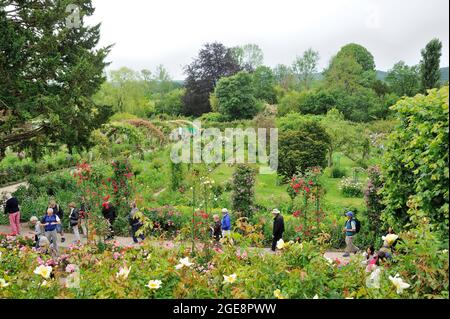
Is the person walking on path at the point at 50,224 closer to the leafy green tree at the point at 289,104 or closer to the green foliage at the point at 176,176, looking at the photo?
the green foliage at the point at 176,176

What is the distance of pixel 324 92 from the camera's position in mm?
39031

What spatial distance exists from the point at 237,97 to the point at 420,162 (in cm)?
3391

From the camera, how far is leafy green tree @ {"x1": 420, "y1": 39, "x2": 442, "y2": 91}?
3306cm

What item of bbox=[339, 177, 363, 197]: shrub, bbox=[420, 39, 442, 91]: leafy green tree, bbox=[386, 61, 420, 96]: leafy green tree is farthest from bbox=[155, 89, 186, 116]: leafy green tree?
bbox=[339, 177, 363, 197]: shrub

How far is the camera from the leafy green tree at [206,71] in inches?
1772

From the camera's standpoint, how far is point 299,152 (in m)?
16.5

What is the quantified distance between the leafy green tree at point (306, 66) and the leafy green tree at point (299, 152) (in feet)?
138

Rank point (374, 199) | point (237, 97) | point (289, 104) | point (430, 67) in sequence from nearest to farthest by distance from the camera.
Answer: point (374, 199) → point (430, 67) → point (237, 97) → point (289, 104)

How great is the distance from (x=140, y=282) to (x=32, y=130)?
1170 centimetres

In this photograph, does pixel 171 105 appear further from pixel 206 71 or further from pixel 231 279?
pixel 231 279

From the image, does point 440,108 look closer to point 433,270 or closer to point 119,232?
point 433,270

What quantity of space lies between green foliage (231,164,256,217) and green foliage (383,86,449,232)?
474 centimetres

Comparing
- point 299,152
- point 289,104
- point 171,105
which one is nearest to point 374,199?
point 299,152
